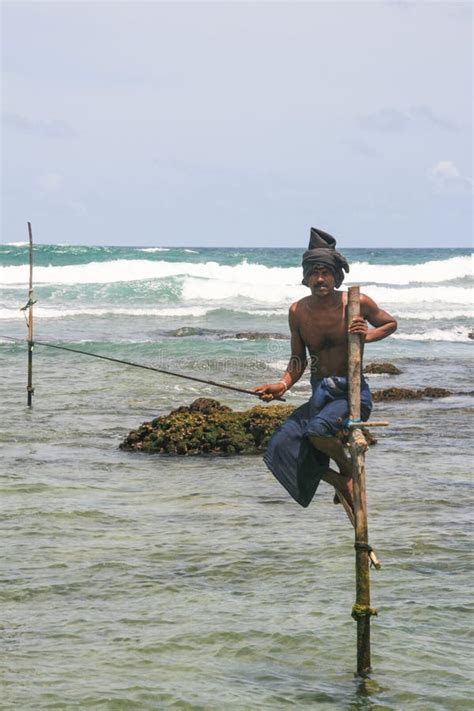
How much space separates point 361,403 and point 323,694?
5.70 ft

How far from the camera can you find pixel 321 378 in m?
7.31

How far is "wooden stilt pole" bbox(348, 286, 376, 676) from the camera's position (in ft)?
22.1

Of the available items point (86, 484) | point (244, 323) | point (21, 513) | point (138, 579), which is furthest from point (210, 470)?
point (244, 323)

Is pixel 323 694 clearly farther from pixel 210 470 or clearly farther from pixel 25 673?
pixel 210 470

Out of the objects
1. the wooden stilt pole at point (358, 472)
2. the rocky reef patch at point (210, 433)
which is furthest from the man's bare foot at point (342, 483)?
the rocky reef patch at point (210, 433)

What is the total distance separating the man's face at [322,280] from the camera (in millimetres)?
7027

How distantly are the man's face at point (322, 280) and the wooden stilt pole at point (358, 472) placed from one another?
26 centimetres

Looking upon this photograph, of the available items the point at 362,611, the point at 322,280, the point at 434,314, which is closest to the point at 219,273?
the point at 434,314

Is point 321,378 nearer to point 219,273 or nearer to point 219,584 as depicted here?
point 219,584

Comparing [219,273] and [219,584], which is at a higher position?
[219,273]

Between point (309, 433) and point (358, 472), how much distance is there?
0.47 meters

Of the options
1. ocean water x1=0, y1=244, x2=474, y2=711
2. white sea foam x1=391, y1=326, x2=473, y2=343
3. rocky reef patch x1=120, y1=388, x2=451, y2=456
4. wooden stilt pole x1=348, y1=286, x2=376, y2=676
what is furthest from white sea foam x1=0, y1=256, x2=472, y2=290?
wooden stilt pole x1=348, y1=286, x2=376, y2=676

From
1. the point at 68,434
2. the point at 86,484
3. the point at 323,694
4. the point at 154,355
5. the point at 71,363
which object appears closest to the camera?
the point at 323,694

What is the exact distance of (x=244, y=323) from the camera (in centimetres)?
3756
